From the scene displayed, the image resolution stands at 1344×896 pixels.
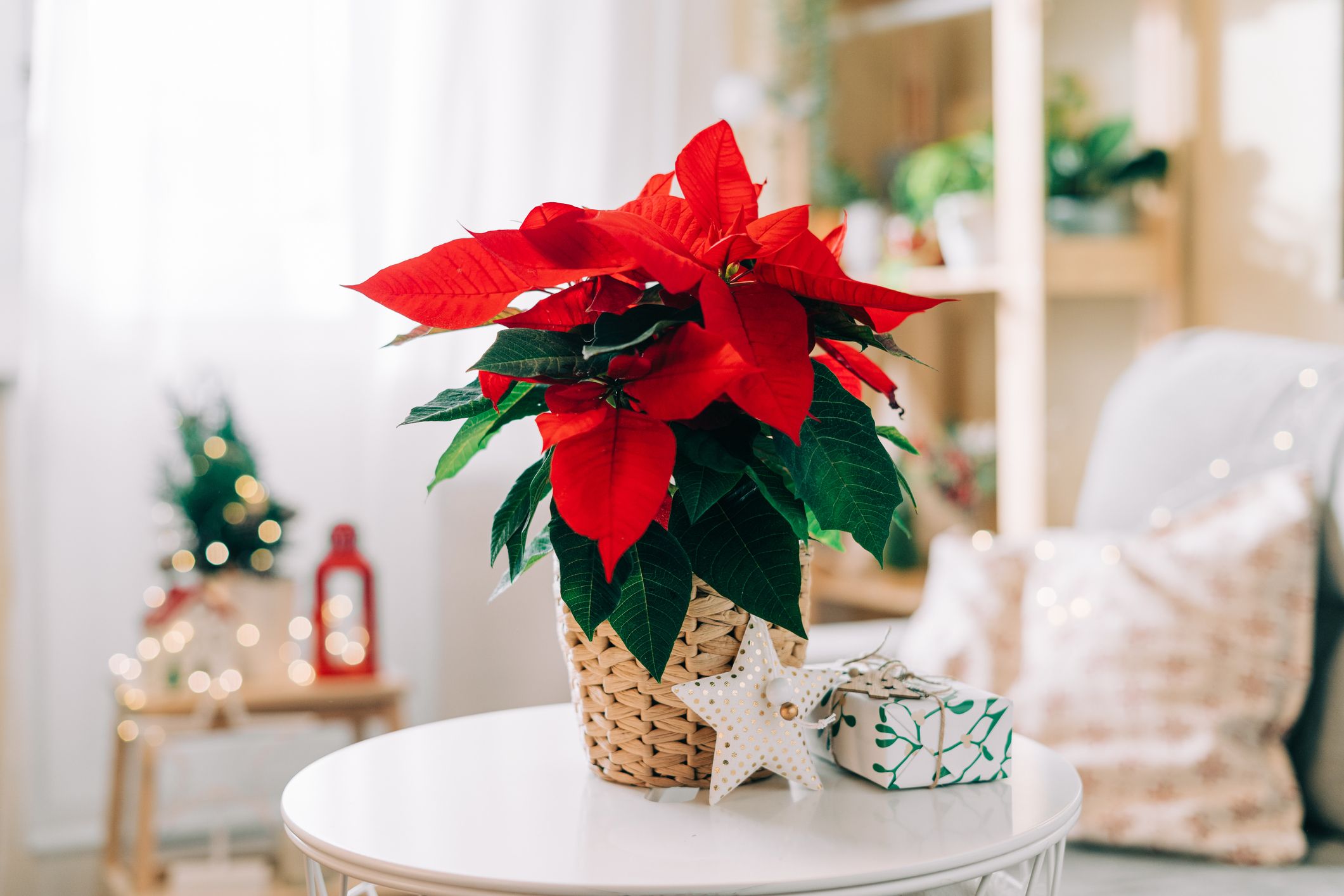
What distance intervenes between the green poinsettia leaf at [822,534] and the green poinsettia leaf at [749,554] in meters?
0.04

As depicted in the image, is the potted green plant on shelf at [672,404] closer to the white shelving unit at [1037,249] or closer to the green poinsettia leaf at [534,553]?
the green poinsettia leaf at [534,553]

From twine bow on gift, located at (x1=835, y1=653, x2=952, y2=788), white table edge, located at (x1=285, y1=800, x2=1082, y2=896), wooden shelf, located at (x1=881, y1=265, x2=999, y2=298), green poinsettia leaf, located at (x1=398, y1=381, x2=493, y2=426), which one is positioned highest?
wooden shelf, located at (x1=881, y1=265, x2=999, y2=298)

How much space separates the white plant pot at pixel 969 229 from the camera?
2.12 m

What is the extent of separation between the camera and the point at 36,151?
1740 millimetres

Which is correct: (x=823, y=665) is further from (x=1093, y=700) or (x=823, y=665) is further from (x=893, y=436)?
(x=1093, y=700)

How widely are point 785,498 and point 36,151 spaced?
1506 mm

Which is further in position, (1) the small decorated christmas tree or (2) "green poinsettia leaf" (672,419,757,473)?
(1) the small decorated christmas tree

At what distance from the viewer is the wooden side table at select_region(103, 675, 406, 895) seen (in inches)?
62.4

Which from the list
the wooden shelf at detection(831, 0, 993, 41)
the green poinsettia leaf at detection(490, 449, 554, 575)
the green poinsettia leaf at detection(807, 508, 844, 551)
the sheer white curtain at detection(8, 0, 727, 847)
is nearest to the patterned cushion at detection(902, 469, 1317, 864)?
the green poinsettia leaf at detection(807, 508, 844, 551)

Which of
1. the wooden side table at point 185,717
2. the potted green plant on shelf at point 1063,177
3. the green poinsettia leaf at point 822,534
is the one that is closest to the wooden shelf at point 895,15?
the potted green plant on shelf at point 1063,177

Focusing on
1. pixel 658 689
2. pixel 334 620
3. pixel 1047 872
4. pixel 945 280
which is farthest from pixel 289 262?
pixel 1047 872

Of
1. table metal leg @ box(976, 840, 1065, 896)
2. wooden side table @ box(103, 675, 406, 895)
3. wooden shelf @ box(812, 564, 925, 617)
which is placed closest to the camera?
table metal leg @ box(976, 840, 1065, 896)

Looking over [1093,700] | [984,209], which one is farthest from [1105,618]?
[984,209]

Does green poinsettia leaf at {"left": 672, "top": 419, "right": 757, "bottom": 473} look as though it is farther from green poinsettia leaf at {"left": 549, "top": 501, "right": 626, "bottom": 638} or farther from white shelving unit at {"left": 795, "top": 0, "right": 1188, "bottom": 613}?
white shelving unit at {"left": 795, "top": 0, "right": 1188, "bottom": 613}
